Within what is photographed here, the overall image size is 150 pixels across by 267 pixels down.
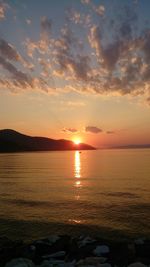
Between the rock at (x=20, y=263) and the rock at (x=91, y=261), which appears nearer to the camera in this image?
the rock at (x=20, y=263)

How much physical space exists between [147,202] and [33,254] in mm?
20483

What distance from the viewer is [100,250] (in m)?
16.9

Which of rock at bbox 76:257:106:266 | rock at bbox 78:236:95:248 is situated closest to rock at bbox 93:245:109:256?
rock at bbox 76:257:106:266

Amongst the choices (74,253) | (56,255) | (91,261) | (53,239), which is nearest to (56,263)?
(56,255)

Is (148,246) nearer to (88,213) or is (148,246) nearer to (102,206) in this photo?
(88,213)

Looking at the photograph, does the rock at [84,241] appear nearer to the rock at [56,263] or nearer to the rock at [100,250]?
the rock at [100,250]

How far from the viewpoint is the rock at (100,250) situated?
54.6 ft

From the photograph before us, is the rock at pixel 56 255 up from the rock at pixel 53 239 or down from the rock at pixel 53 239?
down

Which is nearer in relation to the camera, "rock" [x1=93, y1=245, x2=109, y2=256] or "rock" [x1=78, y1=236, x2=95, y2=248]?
"rock" [x1=93, y1=245, x2=109, y2=256]

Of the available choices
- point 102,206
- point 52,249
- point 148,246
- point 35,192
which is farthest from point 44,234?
point 35,192

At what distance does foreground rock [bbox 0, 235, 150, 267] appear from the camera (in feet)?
49.6

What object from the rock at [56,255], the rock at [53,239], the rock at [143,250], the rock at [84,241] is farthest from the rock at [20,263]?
the rock at [143,250]

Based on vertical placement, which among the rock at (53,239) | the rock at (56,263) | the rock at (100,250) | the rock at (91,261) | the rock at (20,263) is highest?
the rock at (53,239)

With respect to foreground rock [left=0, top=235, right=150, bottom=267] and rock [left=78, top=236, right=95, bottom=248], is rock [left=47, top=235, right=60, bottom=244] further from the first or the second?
rock [left=78, top=236, right=95, bottom=248]
